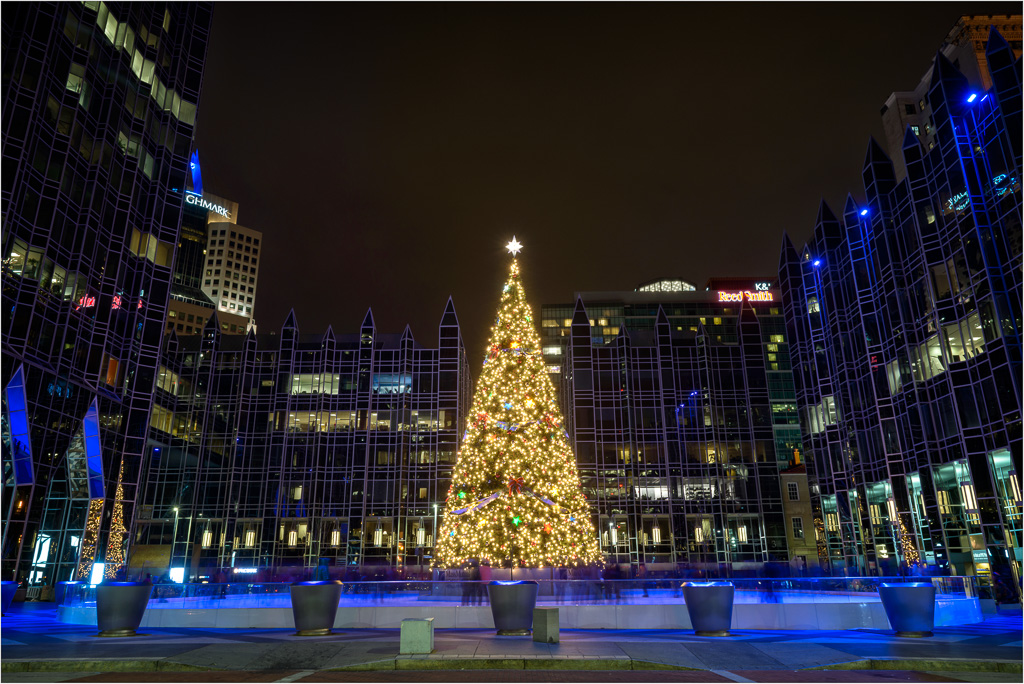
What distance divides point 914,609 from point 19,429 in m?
33.4

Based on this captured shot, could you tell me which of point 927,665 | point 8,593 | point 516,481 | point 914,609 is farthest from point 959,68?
point 8,593

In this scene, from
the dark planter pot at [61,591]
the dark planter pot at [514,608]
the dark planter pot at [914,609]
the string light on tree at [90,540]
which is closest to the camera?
the dark planter pot at [514,608]

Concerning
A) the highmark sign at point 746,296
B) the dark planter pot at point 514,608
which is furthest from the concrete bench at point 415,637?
the highmark sign at point 746,296

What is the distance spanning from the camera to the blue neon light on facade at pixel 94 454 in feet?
109

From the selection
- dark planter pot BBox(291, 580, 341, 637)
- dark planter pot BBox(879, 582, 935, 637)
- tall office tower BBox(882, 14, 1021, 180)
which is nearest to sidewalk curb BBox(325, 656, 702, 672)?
dark planter pot BBox(291, 580, 341, 637)

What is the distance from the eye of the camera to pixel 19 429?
91.1 ft

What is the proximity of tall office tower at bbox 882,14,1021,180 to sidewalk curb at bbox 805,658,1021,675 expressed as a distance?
83.8 metres

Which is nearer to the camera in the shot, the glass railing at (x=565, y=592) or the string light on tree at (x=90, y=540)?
the glass railing at (x=565, y=592)

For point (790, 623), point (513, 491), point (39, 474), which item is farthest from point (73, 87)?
point (790, 623)

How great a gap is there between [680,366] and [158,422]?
159 feet

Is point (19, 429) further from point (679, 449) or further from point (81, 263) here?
point (679, 449)

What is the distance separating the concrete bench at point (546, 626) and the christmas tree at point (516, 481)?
10.6 metres

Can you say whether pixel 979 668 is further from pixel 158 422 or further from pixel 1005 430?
pixel 158 422

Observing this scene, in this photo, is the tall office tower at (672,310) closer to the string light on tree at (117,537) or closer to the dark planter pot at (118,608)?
the string light on tree at (117,537)
